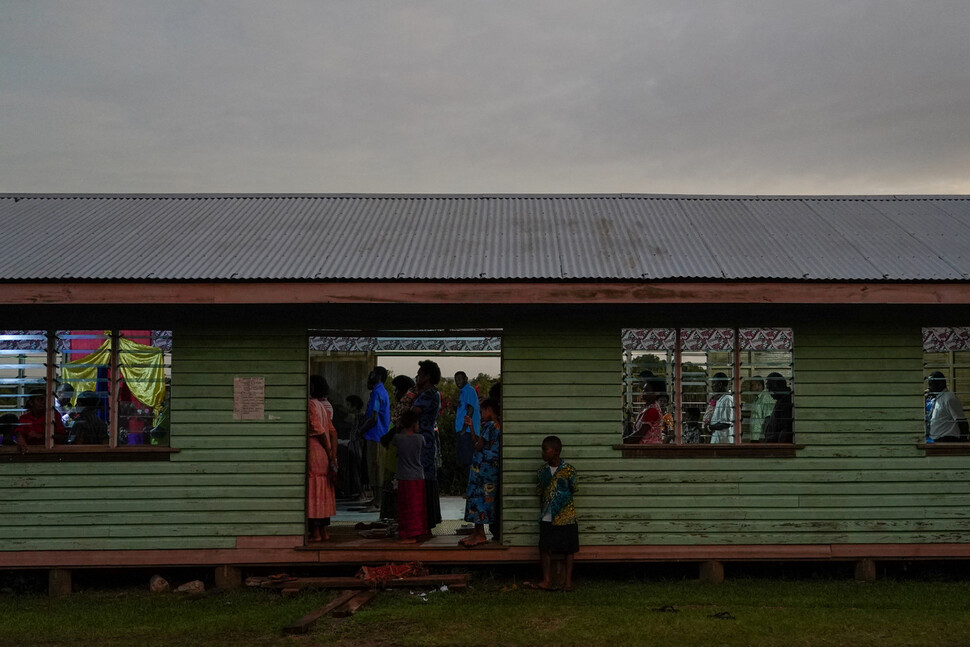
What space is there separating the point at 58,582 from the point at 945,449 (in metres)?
8.63

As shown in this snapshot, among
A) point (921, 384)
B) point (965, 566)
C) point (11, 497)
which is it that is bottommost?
point (965, 566)

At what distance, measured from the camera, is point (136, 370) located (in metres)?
10.1

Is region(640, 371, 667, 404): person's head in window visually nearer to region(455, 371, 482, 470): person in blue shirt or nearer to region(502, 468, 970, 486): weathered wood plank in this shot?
region(502, 468, 970, 486): weathered wood plank

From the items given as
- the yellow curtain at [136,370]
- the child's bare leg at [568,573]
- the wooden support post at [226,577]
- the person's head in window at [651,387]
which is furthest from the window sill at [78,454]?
the person's head in window at [651,387]

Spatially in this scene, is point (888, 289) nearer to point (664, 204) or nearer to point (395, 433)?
point (664, 204)

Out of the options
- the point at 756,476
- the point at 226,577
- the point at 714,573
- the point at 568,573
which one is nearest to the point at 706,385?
the point at 756,476

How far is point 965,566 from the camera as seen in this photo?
409 inches

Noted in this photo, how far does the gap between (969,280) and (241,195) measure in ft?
28.0

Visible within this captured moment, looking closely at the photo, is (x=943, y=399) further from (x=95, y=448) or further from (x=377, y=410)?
(x=95, y=448)

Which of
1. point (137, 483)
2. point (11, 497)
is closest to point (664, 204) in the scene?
point (137, 483)

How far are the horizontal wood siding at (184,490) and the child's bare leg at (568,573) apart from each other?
99.6 inches

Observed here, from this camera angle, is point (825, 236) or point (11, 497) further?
point (825, 236)

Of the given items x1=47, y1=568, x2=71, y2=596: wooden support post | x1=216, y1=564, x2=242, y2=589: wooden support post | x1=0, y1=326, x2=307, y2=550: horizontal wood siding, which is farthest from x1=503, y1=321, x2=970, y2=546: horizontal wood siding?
x1=47, y1=568, x2=71, y2=596: wooden support post

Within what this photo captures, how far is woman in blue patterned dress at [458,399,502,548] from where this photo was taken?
395 inches
